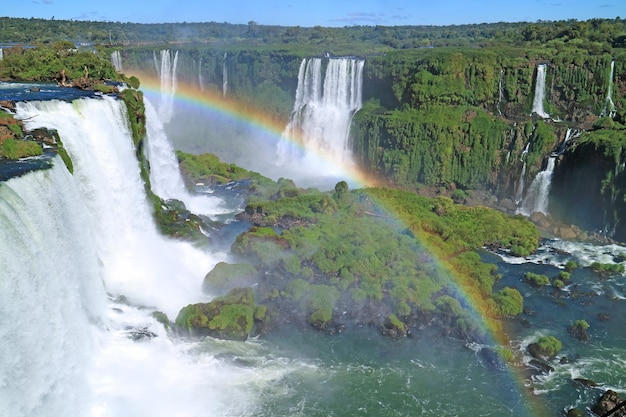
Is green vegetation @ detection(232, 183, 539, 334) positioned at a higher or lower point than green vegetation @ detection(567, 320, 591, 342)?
higher

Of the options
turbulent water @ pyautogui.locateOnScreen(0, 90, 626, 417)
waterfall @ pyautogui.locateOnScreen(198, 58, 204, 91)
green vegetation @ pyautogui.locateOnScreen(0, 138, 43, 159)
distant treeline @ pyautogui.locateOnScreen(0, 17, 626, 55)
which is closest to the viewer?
turbulent water @ pyautogui.locateOnScreen(0, 90, 626, 417)

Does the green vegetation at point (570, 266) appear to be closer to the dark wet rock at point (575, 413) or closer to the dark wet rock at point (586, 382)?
the dark wet rock at point (586, 382)

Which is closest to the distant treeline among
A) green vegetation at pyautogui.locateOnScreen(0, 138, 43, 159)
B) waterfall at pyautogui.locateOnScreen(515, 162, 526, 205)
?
waterfall at pyautogui.locateOnScreen(515, 162, 526, 205)

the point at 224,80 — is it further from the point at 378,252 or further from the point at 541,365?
the point at 541,365

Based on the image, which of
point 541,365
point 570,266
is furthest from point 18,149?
point 570,266

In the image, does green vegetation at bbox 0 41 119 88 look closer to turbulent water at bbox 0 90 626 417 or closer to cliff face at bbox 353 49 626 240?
turbulent water at bbox 0 90 626 417

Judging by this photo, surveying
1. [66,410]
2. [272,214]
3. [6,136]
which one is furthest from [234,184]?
[66,410]

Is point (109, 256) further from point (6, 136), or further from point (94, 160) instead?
point (6, 136)

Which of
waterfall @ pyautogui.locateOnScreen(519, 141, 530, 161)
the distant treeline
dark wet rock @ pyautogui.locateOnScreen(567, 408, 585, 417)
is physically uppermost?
the distant treeline
